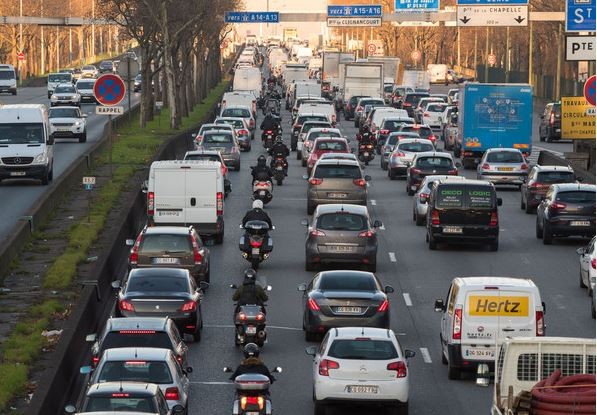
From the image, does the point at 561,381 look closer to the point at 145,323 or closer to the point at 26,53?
the point at 145,323

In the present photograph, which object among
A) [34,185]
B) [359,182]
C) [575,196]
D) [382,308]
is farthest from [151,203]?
[34,185]

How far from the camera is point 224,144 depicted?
2371 inches

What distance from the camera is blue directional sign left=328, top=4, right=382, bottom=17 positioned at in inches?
3995

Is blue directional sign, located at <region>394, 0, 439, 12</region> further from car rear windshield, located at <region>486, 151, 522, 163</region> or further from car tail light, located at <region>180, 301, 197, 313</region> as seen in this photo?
car tail light, located at <region>180, 301, 197, 313</region>

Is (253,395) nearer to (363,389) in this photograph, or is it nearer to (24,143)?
(363,389)

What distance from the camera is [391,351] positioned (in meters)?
22.6

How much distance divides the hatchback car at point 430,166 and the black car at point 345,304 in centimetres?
2296

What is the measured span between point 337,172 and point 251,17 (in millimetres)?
61547

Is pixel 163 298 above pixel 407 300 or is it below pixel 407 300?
above

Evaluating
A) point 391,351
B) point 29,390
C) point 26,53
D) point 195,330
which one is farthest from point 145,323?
point 26,53

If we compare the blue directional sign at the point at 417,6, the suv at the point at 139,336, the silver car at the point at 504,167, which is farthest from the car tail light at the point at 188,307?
the blue directional sign at the point at 417,6

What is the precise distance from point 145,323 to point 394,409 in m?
3.48

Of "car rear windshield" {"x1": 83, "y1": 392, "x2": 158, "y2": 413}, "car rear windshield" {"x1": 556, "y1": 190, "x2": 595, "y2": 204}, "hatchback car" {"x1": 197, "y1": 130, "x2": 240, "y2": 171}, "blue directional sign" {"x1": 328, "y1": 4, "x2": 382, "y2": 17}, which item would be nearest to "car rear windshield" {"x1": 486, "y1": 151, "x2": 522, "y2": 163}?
"hatchback car" {"x1": 197, "y1": 130, "x2": 240, "y2": 171}

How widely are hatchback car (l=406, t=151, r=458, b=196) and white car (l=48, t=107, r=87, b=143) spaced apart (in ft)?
79.2
